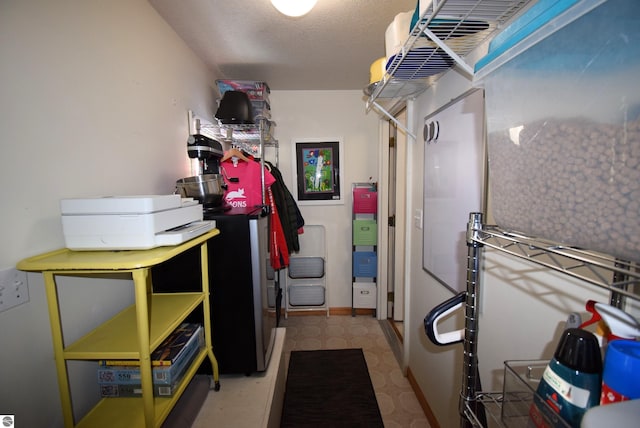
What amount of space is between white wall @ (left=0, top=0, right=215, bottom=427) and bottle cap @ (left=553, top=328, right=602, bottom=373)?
1341mm

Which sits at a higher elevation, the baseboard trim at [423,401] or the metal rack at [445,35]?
the metal rack at [445,35]

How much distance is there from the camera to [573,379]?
0.37 metres

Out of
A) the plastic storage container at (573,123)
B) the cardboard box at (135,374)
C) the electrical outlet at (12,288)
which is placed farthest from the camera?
the cardboard box at (135,374)

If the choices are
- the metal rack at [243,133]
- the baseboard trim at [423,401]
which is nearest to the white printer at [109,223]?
the metal rack at [243,133]

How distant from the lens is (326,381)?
1.98m

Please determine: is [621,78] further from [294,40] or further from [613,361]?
[294,40]

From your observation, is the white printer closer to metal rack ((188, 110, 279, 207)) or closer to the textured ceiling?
metal rack ((188, 110, 279, 207))

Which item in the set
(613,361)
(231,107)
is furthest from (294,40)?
(613,361)

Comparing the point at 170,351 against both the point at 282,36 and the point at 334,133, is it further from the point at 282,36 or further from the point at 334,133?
the point at 334,133

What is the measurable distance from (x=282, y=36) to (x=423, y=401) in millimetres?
2748

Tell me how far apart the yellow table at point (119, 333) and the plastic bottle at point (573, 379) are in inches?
35.9

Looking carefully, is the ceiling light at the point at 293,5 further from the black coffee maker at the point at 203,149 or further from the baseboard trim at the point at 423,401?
the baseboard trim at the point at 423,401

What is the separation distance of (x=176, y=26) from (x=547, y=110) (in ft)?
6.95

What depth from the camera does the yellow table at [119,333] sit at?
715mm
